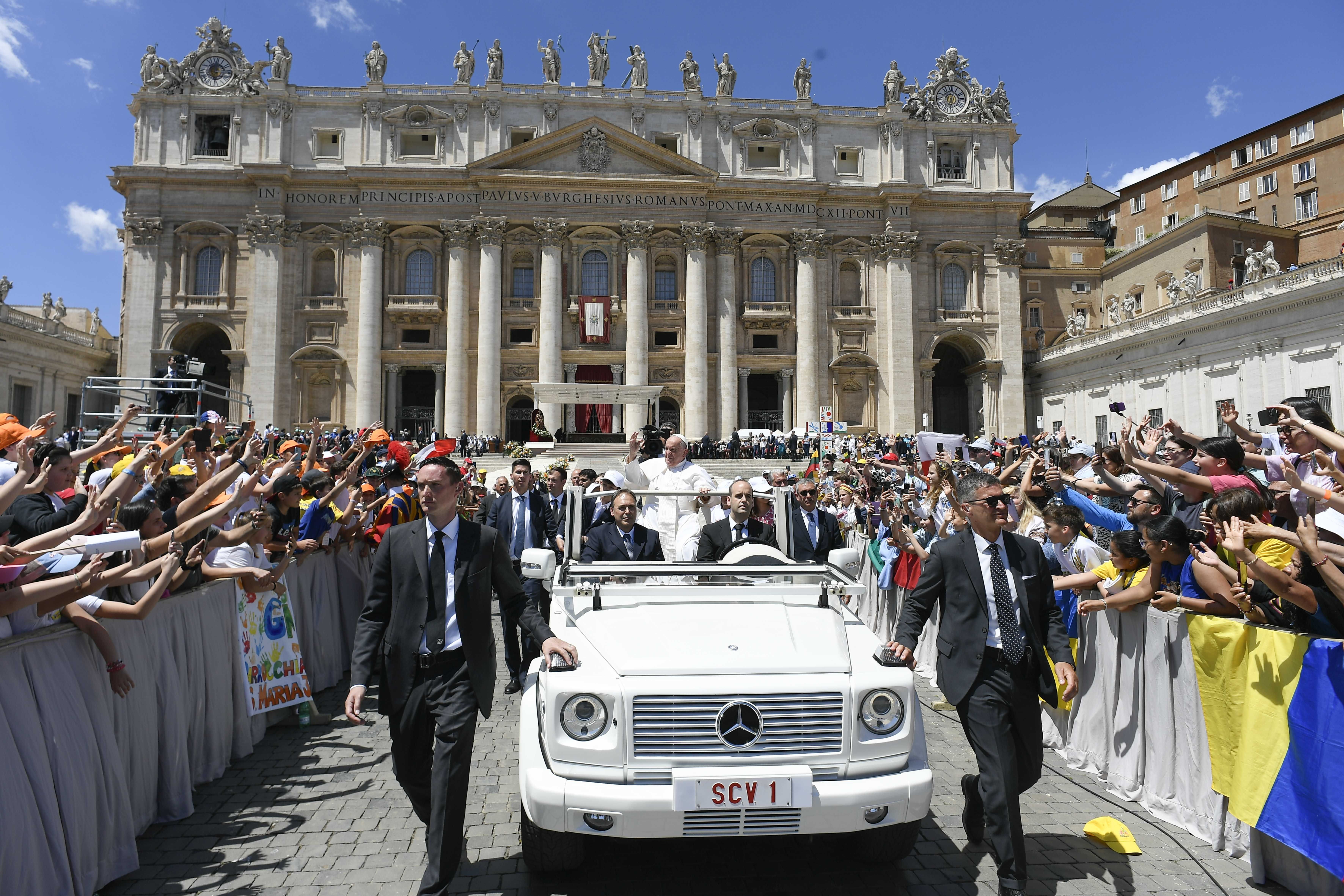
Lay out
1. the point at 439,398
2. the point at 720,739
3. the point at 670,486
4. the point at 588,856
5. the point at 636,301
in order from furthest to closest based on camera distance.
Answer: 1. the point at 636,301
2. the point at 439,398
3. the point at 670,486
4. the point at 588,856
5. the point at 720,739

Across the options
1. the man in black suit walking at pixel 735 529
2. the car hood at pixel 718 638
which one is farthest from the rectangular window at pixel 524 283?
the car hood at pixel 718 638

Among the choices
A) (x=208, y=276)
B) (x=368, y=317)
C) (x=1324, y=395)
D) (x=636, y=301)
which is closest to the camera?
(x=1324, y=395)

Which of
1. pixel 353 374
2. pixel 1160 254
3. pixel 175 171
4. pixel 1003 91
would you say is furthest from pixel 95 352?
pixel 1160 254

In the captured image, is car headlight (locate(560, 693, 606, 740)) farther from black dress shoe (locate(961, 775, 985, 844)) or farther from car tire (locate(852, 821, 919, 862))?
black dress shoe (locate(961, 775, 985, 844))

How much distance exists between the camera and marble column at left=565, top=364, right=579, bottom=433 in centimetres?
4028

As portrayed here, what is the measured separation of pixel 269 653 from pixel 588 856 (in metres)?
3.63

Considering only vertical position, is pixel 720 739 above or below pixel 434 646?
below

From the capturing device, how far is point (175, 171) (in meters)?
38.9

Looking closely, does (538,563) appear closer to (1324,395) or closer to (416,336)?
(1324,395)

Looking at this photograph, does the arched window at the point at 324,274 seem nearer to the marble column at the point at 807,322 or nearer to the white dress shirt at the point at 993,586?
the marble column at the point at 807,322

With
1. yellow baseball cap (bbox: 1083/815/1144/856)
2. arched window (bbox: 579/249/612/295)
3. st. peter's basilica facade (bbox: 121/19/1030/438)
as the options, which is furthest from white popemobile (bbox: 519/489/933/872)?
arched window (bbox: 579/249/612/295)

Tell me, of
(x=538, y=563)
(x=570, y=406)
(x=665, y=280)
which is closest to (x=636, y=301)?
(x=665, y=280)

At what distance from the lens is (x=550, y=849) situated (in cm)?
399

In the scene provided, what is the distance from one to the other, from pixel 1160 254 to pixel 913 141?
15461 millimetres
